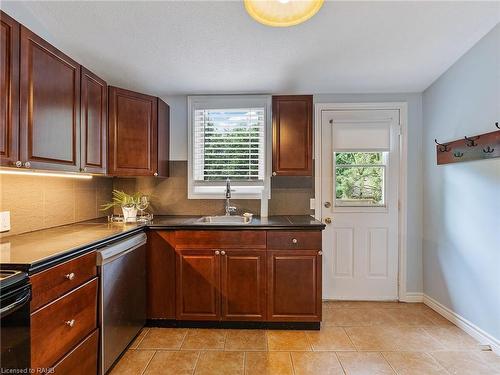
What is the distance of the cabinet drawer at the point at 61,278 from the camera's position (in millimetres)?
1218

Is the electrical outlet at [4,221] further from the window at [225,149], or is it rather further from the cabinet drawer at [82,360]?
the window at [225,149]

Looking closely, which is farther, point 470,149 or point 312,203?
point 312,203

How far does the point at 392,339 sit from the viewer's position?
2.20 meters

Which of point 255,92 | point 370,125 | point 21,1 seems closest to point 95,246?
point 21,1

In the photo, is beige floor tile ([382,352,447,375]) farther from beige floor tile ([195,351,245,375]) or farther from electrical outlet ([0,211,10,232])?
electrical outlet ([0,211,10,232])

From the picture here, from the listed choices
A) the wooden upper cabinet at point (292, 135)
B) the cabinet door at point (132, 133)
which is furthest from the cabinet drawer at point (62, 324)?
the wooden upper cabinet at point (292, 135)

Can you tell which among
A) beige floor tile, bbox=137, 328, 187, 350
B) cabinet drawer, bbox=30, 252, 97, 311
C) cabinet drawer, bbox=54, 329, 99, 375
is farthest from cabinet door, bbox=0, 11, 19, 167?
beige floor tile, bbox=137, 328, 187, 350

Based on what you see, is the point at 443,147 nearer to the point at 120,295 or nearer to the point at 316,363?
the point at 316,363

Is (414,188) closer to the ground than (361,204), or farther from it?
farther from it

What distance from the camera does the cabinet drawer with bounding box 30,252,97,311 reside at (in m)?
1.22

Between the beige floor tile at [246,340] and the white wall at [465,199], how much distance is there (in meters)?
1.80

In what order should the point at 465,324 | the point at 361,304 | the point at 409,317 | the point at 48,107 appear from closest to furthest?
the point at 48,107 → the point at 465,324 → the point at 409,317 → the point at 361,304

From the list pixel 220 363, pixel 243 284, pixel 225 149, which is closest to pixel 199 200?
pixel 225 149

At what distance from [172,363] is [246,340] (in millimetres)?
600
